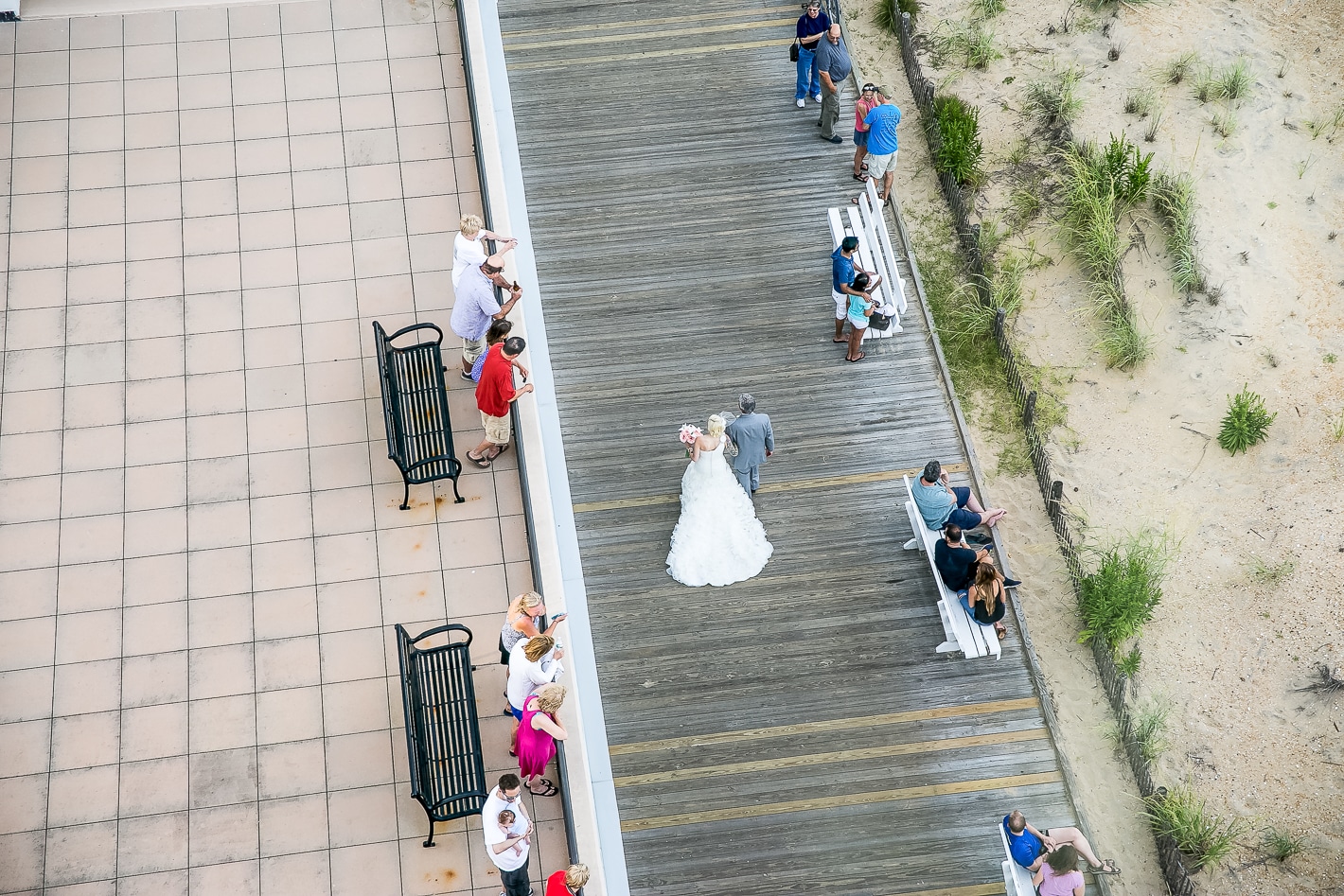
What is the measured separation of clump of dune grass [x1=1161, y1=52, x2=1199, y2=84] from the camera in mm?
15352

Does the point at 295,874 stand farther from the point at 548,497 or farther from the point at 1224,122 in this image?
the point at 1224,122

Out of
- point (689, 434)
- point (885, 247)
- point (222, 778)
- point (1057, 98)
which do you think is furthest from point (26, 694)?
point (1057, 98)

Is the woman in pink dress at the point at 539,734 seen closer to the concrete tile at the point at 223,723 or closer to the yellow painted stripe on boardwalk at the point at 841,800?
the yellow painted stripe on boardwalk at the point at 841,800

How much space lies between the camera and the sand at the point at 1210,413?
37.6ft

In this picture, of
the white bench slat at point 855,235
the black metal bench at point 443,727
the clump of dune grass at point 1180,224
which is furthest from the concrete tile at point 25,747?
the clump of dune grass at point 1180,224

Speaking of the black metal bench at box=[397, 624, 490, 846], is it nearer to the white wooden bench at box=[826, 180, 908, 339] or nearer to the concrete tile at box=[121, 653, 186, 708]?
the concrete tile at box=[121, 653, 186, 708]

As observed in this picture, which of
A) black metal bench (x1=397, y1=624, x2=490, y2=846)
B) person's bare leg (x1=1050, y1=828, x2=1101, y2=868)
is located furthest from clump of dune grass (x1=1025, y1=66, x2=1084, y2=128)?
black metal bench (x1=397, y1=624, x2=490, y2=846)

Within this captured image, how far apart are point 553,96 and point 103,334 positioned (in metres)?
5.66

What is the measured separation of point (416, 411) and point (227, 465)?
1.68 meters

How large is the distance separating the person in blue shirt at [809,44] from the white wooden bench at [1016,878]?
26.9 feet

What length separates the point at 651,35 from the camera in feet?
48.1

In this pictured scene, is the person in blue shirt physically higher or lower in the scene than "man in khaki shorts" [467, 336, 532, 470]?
higher

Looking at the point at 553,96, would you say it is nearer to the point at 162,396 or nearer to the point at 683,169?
the point at 683,169

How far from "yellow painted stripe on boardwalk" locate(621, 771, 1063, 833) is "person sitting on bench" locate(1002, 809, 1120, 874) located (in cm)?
62
